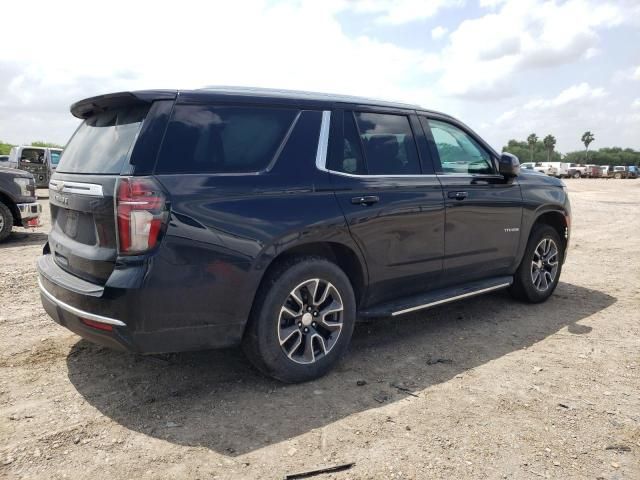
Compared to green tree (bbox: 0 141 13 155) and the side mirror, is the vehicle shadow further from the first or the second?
green tree (bbox: 0 141 13 155)

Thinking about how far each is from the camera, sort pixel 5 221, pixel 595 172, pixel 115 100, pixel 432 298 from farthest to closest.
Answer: pixel 595 172 < pixel 5 221 < pixel 432 298 < pixel 115 100

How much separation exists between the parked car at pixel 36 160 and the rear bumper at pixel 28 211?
1304 centimetres

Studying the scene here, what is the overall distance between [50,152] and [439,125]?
20472mm

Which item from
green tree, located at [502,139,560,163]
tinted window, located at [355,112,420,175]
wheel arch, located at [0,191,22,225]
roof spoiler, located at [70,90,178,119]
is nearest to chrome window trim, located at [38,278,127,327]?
roof spoiler, located at [70,90,178,119]

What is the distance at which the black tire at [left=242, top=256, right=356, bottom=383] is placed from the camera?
3303mm

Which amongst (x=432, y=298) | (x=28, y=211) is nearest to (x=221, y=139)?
(x=432, y=298)

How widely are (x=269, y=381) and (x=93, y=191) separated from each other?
1.68 meters

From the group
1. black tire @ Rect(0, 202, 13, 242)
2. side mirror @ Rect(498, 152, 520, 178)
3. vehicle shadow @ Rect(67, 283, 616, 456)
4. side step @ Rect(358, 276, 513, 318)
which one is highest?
side mirror @ Rect(498, 152, 520, 178)

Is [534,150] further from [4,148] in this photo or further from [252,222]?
[252,222]

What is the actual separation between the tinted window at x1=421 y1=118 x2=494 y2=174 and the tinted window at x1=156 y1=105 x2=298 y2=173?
1581 millimetres

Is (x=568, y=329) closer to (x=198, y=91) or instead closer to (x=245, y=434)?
(x=245, y=434)

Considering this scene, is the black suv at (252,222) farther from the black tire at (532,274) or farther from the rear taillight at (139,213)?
the black tire at (532,274)

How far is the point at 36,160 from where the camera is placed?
2106 centimetres

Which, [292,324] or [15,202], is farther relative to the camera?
[15,202]
